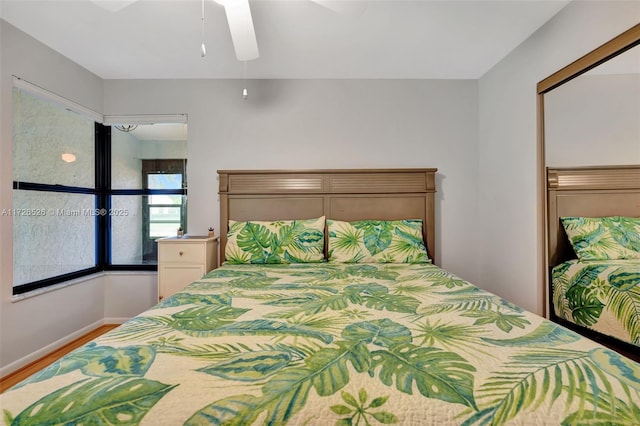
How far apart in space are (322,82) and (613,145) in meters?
2.30

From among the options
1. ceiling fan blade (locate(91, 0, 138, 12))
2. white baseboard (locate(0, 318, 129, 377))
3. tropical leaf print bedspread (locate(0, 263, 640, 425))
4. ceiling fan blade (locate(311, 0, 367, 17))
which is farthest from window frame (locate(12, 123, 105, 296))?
ceiling fan blade (locate(311, 0, 367, 17))

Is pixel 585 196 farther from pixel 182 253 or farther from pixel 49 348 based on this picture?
pixel 49 348

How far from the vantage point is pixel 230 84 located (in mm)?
3154

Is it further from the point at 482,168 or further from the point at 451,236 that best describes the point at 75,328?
the point at 482,168

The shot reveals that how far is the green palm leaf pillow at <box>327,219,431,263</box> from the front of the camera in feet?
8.61

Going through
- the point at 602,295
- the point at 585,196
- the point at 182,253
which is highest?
the point at 585,196

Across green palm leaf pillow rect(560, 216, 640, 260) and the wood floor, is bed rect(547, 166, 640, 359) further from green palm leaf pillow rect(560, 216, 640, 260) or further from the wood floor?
the wood floor

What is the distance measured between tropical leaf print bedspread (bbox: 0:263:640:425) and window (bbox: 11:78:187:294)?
194 cm

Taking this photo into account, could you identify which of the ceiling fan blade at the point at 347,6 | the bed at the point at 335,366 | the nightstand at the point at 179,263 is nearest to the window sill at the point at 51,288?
the nightstand at the point at 179,263

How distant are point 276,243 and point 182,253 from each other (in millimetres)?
848

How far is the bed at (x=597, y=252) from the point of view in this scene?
162 centimetres

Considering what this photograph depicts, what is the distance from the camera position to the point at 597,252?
6.09 feet

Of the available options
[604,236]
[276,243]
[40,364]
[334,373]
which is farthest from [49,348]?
[604,236]

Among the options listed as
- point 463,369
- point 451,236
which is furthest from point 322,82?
point 463,369
